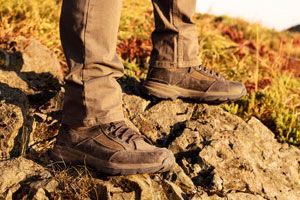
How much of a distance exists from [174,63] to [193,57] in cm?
17

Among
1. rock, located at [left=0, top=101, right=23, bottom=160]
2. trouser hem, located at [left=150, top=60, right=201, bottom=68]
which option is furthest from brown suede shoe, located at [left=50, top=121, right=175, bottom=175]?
trouser hem, located at [left=150, top=60, right=201, bottom=68]

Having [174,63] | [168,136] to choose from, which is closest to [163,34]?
[174,63]

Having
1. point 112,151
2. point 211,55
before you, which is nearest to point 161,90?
point 112,151

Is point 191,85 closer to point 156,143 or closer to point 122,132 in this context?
point 156,143

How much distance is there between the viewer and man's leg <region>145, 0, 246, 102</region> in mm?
4004

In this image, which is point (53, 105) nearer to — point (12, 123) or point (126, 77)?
point (12, 123)

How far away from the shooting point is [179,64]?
4.16 m

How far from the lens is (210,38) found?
7535mm

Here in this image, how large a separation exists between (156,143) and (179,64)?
24.7 inches

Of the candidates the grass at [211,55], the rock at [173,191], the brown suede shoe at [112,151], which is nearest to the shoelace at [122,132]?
the brown suede shoe at [112,151]

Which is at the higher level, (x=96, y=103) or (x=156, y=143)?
(x=96, y=103)

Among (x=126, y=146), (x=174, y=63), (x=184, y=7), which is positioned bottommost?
(x=126, y=146)

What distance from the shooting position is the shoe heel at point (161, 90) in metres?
4.26

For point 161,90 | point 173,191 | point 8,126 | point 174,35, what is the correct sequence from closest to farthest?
point 173,191 → point 8,126 → point 174,35 → point 161,90
